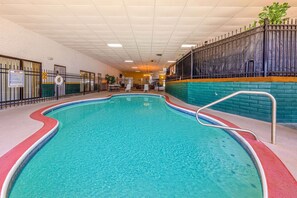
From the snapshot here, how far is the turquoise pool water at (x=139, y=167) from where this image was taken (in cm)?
190

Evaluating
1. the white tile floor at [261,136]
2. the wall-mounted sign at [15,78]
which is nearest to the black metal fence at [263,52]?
the white tile floor at [261,136]

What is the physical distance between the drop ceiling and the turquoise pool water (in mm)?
3885

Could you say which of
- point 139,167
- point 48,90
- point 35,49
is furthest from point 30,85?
point 139,167

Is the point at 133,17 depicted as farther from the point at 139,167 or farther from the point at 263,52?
the point at 139,167

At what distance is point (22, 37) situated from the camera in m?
7.75

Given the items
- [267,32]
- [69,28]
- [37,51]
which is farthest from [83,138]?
[37,51]

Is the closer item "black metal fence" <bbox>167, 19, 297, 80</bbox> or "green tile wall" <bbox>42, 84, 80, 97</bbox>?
"black metal fence" <bbox>167, 19, 297, 80</bbox>

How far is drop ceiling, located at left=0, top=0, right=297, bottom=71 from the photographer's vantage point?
540cm

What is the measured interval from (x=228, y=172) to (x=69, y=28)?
8.02 meters

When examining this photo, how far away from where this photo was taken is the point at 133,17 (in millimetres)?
6434

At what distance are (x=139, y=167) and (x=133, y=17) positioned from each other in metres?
5.50

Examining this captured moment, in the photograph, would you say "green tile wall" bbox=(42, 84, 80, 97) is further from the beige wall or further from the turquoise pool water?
the turquoise pool water

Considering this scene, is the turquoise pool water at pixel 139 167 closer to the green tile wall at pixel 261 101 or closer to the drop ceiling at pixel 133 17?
the green tile wall at pixel 261 101

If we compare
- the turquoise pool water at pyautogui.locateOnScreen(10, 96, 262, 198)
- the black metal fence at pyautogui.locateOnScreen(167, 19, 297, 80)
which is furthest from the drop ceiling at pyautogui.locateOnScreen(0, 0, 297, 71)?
the turquoise pool water at pyautogui.locateOnScreen(10, 96, 262, 198)
